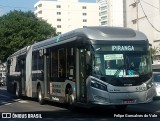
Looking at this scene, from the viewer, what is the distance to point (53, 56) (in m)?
18.8

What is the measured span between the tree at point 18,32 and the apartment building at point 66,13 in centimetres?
7995

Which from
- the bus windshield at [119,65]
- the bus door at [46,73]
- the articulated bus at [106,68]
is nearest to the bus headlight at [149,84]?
the articulated bus at [106,68]

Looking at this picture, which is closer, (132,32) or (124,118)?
(124,118)

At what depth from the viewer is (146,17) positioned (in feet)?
195

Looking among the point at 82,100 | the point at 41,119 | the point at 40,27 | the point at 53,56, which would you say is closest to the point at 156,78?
the point at 53,56

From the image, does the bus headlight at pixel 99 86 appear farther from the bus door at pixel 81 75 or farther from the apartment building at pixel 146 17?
the apartment building at pixel 146 17

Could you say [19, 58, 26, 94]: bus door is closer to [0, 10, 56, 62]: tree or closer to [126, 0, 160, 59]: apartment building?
[126, 0, 160, 59]: apartment building

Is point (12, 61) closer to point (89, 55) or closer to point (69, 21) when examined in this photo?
point (89, 55)

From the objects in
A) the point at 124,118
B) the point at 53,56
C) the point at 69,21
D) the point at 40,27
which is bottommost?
the point at 124,118

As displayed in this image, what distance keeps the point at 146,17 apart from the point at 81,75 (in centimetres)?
4580

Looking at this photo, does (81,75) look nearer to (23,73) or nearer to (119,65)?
(119,65)

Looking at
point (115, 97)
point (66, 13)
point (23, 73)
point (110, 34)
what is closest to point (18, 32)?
point (23, 73)

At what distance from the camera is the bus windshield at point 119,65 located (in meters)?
14.4

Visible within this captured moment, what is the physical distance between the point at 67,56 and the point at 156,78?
904 centimetres
